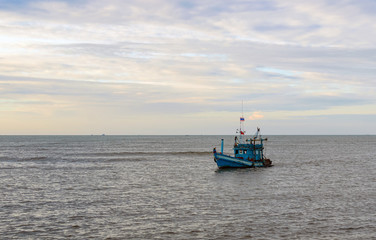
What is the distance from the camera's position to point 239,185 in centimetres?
3900

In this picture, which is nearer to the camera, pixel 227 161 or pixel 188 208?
pixel 188 208

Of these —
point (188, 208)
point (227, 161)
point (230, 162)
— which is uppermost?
point (227, 161)

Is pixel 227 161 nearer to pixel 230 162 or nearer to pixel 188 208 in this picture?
pixel 230 162

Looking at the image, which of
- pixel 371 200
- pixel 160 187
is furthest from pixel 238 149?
pixel 371 200

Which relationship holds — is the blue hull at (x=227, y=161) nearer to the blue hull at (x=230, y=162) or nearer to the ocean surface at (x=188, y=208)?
the blue hull at (x=230, y=162)

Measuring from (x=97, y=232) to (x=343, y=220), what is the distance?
1468 centimetres

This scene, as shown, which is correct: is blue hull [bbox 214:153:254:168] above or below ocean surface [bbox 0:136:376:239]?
above

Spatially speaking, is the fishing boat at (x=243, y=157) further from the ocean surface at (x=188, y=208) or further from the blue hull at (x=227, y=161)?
the ocean surface at (x=188, y=208)

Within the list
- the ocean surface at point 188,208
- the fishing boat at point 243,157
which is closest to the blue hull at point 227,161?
the fishing boat at point 243,157

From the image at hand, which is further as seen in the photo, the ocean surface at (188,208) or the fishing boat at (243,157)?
the fishing boat at (243,157)

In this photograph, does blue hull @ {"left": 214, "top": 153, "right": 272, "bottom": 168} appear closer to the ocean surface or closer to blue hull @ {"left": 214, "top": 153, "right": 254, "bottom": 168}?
blue hull @ {"left": 214, "top": 153, "right": 254, "bottom": 168}

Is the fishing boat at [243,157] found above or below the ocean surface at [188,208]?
above

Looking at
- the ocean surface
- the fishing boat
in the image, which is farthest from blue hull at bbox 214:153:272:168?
the ocean surface

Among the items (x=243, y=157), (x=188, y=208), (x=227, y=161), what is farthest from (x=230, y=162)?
(x=188, y=208)
